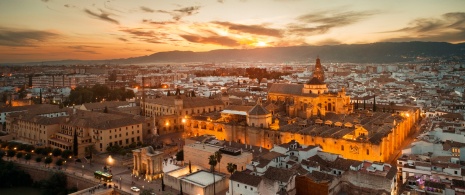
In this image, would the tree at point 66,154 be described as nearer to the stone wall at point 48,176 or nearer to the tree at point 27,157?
the stone wall at point 48,176

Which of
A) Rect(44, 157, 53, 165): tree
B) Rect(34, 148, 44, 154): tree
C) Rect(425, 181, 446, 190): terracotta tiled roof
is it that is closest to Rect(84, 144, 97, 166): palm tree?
Rect(44, 157, 53, 165): tree

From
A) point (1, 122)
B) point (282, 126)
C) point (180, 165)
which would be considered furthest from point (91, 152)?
point (1, 122)

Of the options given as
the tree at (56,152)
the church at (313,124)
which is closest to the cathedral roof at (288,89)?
the church at (313,124)

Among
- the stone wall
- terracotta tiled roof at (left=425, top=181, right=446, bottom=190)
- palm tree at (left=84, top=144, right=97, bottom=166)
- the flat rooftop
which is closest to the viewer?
terracotta tiled roof at (left=425, top=181, right=446, bottom=190)

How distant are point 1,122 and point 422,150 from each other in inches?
2437

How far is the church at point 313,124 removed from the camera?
122ft

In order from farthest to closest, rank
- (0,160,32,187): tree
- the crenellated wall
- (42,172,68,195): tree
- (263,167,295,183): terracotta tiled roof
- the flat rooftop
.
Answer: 1. (0,160,32,187): tree
2. the crenellated wall
3. (42,172,68,195): tree
4. the flat rooftop
5. (263,167,295,183): terracotta tiled roof

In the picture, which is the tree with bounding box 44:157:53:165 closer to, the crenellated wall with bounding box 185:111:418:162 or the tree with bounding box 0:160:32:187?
the tree with bounding box 0:160:32:187

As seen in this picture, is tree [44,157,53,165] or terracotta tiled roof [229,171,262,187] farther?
tree [44,157,53,165]

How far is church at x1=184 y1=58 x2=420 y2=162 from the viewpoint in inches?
1469

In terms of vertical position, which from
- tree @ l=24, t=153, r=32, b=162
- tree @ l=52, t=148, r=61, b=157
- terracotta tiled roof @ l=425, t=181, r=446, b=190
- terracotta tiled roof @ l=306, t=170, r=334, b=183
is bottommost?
tree @ l=24, t=153, r=32, b=162

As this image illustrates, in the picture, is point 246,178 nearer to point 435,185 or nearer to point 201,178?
point 201,178

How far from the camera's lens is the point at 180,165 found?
3647 centimetres

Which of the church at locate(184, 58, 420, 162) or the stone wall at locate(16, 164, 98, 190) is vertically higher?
the church at locate(184, 58, 420, 162)
